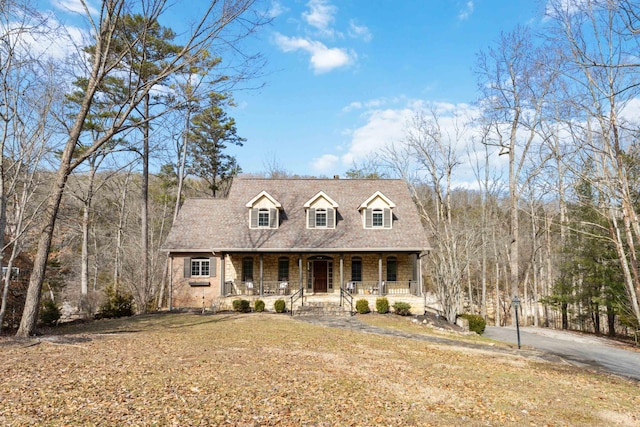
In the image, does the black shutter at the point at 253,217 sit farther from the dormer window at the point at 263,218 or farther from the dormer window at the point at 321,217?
Result: the dormer window at the point at 321,217

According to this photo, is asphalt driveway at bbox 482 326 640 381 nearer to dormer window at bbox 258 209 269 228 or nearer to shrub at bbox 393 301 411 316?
shrub at bbox 393 301 411 316

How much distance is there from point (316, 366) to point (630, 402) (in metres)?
6.20

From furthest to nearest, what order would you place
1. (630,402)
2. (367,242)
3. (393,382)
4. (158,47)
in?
(158,47), (367,242), (393,382), (630,402)

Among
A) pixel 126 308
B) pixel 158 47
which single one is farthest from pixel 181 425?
pixel 158 47

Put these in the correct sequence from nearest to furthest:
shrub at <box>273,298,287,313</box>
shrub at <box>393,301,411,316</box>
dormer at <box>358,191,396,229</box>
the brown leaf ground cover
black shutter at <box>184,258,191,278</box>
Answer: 1. the brown leaf ground cover
2. shrub at <box>273,298,287,313</box>
3. shrub at <box>393,301,411,316</box>
4. black shutter at <box>184,258,191,278</box>
5. dormer at <box>358,191,396,229</box>

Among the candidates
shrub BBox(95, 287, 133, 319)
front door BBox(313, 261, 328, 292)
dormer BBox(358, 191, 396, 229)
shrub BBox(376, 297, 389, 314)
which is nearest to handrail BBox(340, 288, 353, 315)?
shrub BBox(376, 297, 389, 314)

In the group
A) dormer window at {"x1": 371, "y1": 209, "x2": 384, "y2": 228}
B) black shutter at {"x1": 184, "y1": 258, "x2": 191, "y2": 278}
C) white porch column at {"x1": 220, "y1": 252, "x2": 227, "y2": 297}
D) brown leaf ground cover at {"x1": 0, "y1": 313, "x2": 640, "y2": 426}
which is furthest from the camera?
dormer window at {"x1": 371, "y1": 209, "x2": 384, "y2": 228}

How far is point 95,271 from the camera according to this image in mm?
30906

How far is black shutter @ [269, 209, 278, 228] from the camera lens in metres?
22.8

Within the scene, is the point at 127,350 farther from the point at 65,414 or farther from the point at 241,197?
the point at 241,197

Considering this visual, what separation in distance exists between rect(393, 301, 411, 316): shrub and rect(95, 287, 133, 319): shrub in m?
13.0

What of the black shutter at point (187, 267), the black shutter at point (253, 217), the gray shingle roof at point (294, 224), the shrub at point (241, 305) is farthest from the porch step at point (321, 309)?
the black shutter at point (187, 267)

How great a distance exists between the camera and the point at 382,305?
67.0ft

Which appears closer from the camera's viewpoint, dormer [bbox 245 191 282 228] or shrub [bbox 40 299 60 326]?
shrub [bbox 40 299 60 326]
